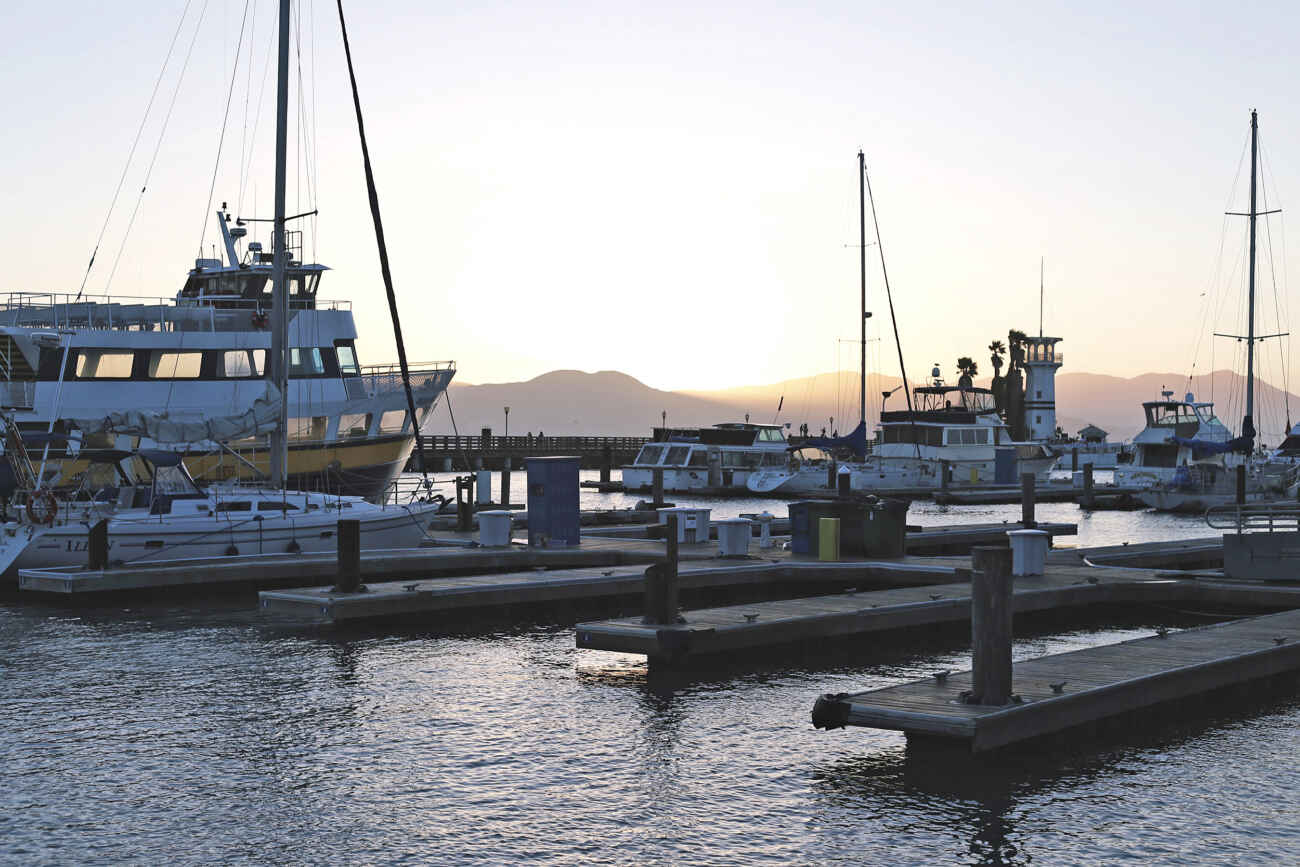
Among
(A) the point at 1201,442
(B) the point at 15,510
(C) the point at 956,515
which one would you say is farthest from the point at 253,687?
(A) the point at 1201,442

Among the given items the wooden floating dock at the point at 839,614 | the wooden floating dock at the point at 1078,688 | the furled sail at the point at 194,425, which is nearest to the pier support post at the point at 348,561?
the wooden floating dock at the point at 839,614

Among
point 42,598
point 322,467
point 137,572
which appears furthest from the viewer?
point 322,467

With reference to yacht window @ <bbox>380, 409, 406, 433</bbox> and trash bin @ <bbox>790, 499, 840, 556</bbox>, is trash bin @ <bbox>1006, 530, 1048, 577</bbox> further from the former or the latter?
yacht window @ <bbox>380, 409, 406, 433</bbox>

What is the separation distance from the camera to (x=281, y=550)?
2927 centimetres

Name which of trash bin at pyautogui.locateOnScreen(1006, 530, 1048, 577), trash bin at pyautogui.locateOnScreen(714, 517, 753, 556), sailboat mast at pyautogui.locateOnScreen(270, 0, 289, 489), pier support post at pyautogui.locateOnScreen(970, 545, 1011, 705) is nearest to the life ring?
sailboat mast at pyautogui.locateOnScreen(270, 0, 289, 489)

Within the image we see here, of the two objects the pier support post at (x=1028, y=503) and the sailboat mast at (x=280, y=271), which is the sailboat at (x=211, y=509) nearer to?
the sailboat mast at (x=280, y=271)

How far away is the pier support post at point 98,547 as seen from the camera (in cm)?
2638

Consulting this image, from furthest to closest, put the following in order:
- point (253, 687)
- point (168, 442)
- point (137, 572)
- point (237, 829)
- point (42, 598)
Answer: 1. point (168, 442)
2. point (42, 598)
3. point (137, 572)
4. point (253, 687)
5. point (237, 829)

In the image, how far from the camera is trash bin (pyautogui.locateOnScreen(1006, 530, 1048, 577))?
25719 millimetres

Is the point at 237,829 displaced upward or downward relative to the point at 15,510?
downward

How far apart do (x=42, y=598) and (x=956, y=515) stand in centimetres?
4454

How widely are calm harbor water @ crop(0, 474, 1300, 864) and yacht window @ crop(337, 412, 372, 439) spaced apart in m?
24.5

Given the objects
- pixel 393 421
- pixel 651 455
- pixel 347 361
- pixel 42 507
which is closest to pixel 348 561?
pixel 42 507

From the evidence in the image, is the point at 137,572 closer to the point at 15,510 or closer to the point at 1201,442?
the point at 15,510
